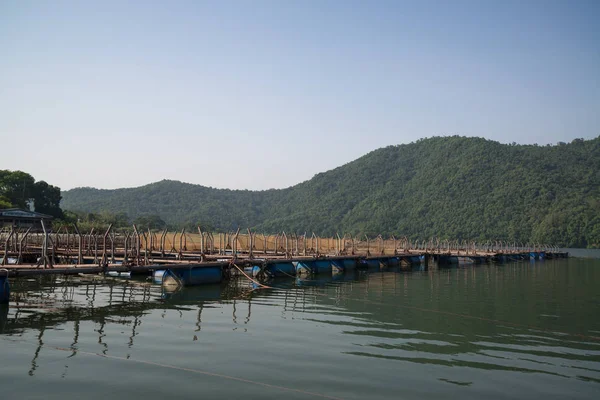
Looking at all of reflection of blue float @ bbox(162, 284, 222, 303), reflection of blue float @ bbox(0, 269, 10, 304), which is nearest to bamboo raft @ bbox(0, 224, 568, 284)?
reflection of blue float @ bbox(0, 269, 10, 304)

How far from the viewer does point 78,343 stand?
1185cm

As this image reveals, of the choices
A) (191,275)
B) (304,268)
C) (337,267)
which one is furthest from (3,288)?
(337,267)

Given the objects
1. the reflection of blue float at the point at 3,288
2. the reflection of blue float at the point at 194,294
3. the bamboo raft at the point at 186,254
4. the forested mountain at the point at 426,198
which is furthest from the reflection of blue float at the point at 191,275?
the forested mountain at the point at 426,198

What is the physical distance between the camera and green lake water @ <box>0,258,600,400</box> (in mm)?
8922

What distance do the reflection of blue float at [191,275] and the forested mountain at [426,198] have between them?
9857cm

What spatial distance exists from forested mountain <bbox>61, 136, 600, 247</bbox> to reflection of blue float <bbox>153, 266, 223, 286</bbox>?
98.6m

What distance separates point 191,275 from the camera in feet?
80.5

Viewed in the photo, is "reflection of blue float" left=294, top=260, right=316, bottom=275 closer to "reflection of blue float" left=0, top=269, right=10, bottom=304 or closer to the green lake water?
the green lake water

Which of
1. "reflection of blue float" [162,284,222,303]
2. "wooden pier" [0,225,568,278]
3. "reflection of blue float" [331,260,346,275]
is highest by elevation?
"wooden pier" [0,225,568,278]

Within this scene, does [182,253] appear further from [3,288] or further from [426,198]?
[426,198]

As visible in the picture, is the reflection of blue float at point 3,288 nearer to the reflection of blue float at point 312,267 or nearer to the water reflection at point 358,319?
the water reflection at point 358,319

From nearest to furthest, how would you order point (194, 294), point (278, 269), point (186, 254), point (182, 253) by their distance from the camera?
point (194, 294) → point (278, 269) → point (182, 253) → point (186, 254)

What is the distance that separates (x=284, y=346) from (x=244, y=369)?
2.19 meters

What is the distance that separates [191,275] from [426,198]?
4761 inches
